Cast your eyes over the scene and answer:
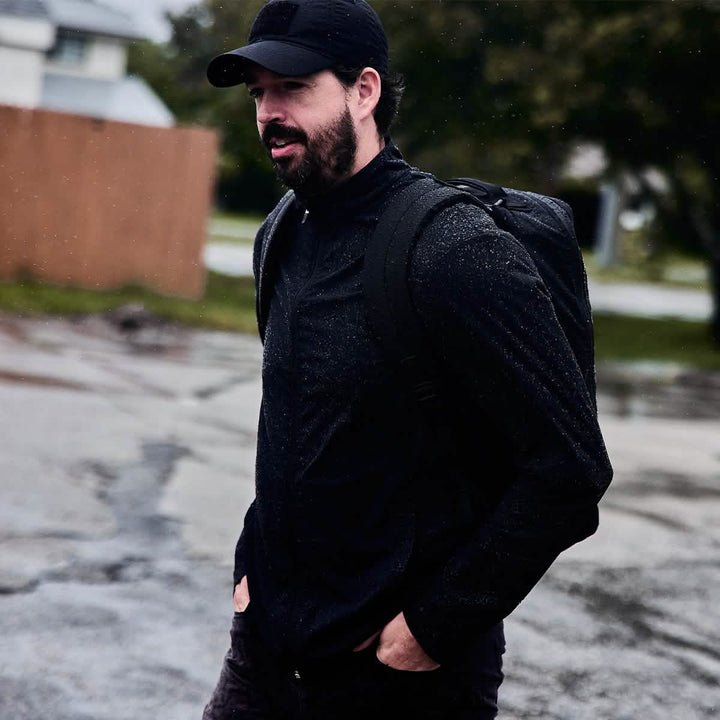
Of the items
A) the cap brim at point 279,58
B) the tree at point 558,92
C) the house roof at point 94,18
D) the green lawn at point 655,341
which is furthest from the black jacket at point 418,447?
the house roof at point 94,18

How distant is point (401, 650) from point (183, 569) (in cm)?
381

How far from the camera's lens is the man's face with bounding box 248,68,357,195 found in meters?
2.39

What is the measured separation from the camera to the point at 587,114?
63.5 ft

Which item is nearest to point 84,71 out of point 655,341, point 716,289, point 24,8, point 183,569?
point 24,8

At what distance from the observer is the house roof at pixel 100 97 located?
41.4m

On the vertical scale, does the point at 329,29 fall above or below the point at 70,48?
above

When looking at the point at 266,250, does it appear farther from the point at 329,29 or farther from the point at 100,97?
the point at 100,97

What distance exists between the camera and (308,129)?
2391 millimetres

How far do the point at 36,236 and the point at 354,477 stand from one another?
1620cm

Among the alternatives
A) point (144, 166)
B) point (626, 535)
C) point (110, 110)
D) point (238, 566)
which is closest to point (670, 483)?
point (626, 535)

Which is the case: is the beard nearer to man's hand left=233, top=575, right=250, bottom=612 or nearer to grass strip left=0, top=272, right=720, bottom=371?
man's hand left=233, top=575, right=250, bottom=612

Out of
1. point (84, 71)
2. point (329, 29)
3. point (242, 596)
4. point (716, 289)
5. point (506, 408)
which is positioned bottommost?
point (84, 71)

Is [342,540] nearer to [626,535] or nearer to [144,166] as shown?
[626,535]

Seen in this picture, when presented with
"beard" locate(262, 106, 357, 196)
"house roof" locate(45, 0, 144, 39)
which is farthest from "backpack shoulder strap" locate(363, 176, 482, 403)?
"house roof" locate(45, 0, 144, 39)
